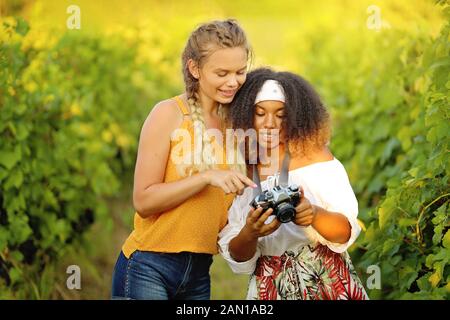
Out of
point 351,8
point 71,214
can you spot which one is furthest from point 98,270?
point 351,8

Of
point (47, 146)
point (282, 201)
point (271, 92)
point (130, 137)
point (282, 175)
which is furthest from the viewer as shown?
point (130, 137)

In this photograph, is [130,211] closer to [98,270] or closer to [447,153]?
[98,270]

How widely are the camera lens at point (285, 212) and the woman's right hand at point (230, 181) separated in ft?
0.56

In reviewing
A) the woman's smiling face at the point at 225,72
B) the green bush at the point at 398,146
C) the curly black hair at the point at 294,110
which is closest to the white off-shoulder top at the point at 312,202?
the curly black hair at the point at 294,110

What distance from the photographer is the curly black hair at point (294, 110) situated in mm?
3338

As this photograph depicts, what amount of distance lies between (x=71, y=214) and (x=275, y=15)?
46.0 feet

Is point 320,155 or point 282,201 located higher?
point 320,155

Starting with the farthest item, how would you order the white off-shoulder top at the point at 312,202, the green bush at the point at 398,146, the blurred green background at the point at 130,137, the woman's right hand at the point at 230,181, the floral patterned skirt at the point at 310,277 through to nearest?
the blurred green background at the point at 130,137 < the green bush at the point at 398,146 < the floral patterned skirt at the point at 310,277 < the white off-shoulder top at the point at 312,202 < the woman's right hand at the point at 230,181

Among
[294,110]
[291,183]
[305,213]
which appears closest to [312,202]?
[291,183]

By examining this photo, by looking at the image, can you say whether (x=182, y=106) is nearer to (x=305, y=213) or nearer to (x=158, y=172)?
(x=158, y=172)

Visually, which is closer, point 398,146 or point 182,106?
point 182,106

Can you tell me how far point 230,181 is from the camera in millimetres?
3107

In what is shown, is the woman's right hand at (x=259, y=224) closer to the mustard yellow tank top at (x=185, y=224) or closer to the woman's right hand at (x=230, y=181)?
the woman's right hand at (x=230, y=181)

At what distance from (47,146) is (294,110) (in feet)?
7.40
